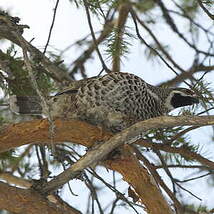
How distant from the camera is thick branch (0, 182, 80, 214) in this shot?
6.95 ft

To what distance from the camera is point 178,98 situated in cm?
288

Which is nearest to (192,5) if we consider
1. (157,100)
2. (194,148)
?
(157,100)

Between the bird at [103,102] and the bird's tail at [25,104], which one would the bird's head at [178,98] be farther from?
the bird's tail at [25,104]

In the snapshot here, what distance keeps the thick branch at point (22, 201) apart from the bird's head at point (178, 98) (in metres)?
1.01

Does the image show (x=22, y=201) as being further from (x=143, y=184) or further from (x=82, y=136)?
(x=143, y=184)

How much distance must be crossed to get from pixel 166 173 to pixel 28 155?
1101 millimetres

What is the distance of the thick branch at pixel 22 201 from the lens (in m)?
2.12

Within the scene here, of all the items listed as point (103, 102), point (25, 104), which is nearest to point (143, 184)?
point (103, 102)

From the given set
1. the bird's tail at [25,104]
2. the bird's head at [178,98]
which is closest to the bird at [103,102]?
the bird's tail at [25,104]

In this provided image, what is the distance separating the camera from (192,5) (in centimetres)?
263

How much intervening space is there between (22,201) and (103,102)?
24.5 inches

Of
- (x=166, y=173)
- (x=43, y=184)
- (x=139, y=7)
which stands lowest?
(x=43, y=184)

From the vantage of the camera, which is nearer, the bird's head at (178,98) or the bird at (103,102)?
the bird at (103,102)

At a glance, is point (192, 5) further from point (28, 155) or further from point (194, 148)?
point (28, 155)
